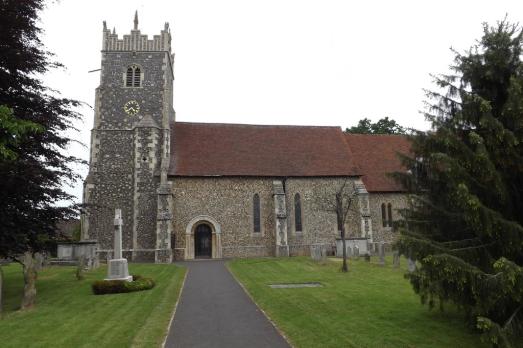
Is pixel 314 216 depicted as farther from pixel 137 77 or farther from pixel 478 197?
pixel 478 197

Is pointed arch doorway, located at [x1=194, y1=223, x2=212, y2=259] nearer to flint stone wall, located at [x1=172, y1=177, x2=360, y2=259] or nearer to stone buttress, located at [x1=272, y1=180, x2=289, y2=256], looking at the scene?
flint stone wall, located at [x1=172, y1=177, x2=360, y2=259]

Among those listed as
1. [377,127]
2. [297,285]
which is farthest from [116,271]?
[377,127]

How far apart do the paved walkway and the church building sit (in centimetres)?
1176

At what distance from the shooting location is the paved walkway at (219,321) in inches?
306

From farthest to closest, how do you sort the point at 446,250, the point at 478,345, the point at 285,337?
1. the point at 285,337
2. the point at 478,345
3. the point at 446,250

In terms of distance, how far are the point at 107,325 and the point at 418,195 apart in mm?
7594

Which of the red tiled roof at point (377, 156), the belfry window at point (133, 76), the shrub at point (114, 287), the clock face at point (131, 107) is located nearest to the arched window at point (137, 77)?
the belfry window at point (133, 76)

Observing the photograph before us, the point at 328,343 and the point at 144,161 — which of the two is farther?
the point at 144,161

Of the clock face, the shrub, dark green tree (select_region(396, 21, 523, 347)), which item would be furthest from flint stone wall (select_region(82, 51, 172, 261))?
dark green tree (select_region(396, 21, 523, 347))

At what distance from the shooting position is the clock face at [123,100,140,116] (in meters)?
27.7

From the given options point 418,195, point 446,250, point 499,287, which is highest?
point 418,195

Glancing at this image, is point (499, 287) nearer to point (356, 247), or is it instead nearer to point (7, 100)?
point (7, 100)

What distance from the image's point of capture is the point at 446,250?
6.63 m

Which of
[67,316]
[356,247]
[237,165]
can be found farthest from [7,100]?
[356,247]
